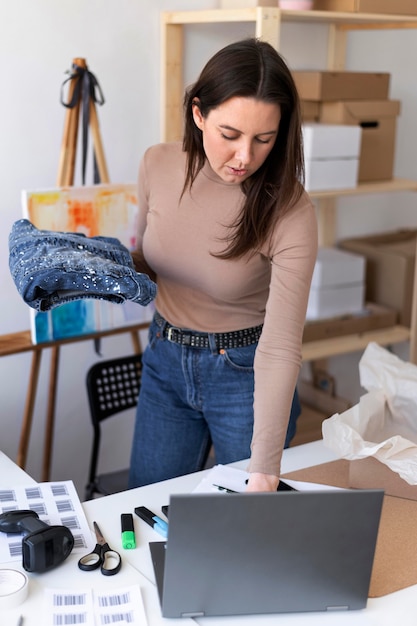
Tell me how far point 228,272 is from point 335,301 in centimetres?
137

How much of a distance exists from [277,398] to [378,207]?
202cm

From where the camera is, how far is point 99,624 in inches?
49.4

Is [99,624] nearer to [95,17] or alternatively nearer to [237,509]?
[237,509]

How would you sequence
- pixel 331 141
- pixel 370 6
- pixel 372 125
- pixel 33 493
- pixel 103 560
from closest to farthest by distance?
pixel 103 560 < pixel 33 493 < pixel 370 6 < pixel 331 141 < pixel 372 125

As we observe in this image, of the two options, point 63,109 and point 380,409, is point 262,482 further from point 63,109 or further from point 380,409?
point 63,109

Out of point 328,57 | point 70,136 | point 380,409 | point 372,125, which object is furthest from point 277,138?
point 328,57

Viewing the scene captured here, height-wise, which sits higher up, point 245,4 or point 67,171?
point 245,4

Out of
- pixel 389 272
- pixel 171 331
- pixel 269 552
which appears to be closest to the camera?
pixel 269 552

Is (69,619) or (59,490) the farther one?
(59,490)

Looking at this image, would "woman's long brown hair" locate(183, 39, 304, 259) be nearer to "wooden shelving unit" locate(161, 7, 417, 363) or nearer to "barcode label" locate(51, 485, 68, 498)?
"barcode label" locate(51, 485, 68, 498)

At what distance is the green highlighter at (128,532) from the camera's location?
1.47 m

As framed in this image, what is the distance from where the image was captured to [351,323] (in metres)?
3.05

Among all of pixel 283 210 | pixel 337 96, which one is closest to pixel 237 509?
pixel 283 210

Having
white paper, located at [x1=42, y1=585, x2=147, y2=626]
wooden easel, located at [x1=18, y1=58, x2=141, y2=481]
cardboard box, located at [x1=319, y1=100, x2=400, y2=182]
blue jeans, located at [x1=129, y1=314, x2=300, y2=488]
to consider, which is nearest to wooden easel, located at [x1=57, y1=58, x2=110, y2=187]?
wooden easel, located at [x1=18, y1=58, x2=141, y2=481]
